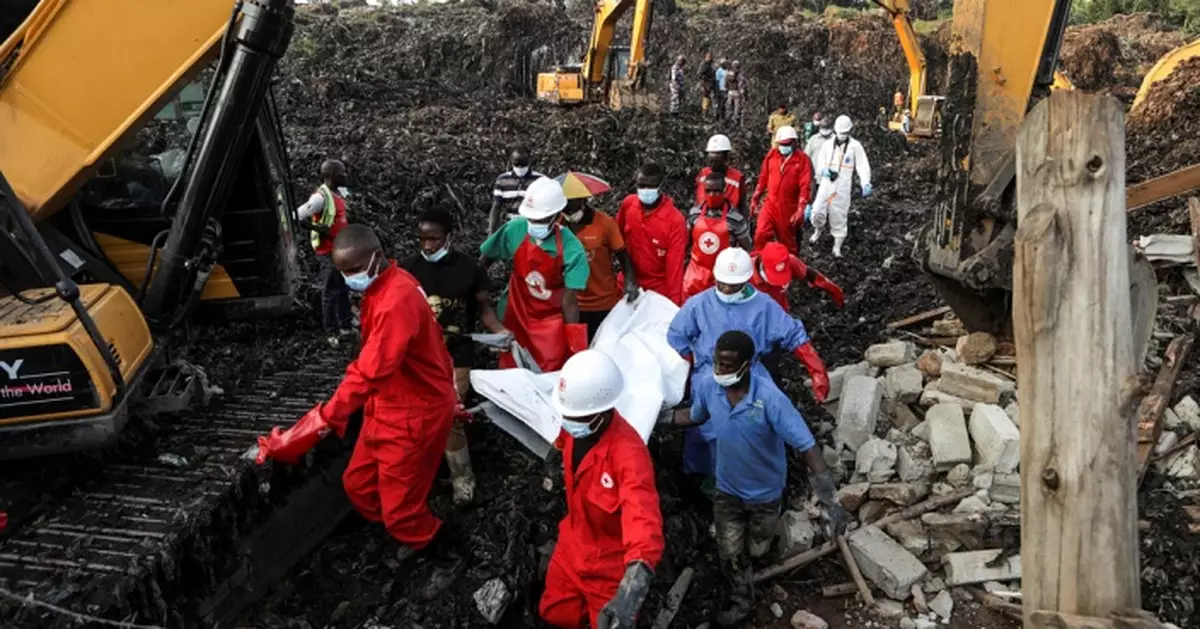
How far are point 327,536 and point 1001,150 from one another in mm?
4484

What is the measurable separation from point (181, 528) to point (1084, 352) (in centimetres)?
352

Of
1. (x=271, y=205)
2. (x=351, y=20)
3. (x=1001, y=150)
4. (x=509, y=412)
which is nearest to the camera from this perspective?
(x=509, y=412)

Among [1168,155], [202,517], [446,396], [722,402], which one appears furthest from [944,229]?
[1168,155]

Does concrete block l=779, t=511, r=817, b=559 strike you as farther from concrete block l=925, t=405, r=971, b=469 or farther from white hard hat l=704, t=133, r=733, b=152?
white hard hat l=704, t=133, r=733, b=152

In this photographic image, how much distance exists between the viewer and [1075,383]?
81.6 inches

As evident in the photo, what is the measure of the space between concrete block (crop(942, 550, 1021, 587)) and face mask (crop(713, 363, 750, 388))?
1.55 metres

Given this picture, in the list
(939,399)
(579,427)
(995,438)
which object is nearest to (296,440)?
(579,427)

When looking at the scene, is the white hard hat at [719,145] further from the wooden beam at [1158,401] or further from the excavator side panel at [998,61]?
the wooden beam at [1158,401]

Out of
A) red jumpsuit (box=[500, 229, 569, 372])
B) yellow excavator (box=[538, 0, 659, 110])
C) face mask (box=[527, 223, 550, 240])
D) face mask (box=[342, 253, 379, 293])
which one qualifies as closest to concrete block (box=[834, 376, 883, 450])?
red jumpsuit (box=[500, 229, 569, 372])

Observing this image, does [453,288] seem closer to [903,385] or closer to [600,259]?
[600,259]

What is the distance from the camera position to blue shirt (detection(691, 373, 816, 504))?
12.7 ft

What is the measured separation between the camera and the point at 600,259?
5.56m

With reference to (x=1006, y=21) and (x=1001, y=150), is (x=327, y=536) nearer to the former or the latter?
(x=1001, y=150)

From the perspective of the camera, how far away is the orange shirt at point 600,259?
216 inches
